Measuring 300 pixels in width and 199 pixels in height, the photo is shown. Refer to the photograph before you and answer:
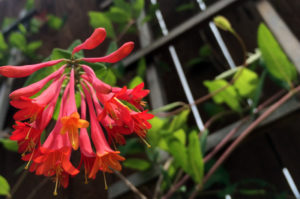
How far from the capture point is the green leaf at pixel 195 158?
1.82ft

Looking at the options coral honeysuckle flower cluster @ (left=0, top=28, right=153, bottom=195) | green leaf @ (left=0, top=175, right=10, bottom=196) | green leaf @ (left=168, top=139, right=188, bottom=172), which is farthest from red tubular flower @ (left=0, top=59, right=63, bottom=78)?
green leaf @ (left=168, top=139, right=188, bottom=172)

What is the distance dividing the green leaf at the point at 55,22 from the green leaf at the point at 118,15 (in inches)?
22.1

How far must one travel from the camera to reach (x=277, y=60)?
2.14ft

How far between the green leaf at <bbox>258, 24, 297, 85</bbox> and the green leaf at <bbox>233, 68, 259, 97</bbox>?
0.35 feet

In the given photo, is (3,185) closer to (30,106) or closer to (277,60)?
(30,106)

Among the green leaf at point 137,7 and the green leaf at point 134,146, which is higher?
the green leaf at point 137,7

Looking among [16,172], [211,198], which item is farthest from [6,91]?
[211,198]

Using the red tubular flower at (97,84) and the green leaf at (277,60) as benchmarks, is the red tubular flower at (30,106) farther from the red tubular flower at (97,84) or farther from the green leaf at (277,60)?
the green leaf at (277,60)

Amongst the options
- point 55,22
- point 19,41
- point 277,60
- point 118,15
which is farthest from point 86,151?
point 55,22

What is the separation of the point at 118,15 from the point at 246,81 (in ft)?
1.63

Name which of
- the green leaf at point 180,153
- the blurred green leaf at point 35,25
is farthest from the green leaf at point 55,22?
the green leaf at point 180,153

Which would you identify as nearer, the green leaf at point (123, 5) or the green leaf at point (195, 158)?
the green leaf at point (195, 158)

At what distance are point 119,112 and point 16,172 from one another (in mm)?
596

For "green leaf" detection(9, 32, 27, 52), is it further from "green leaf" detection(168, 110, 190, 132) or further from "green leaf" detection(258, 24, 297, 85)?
"green leaf" detection(258, 24, 297, 85)
